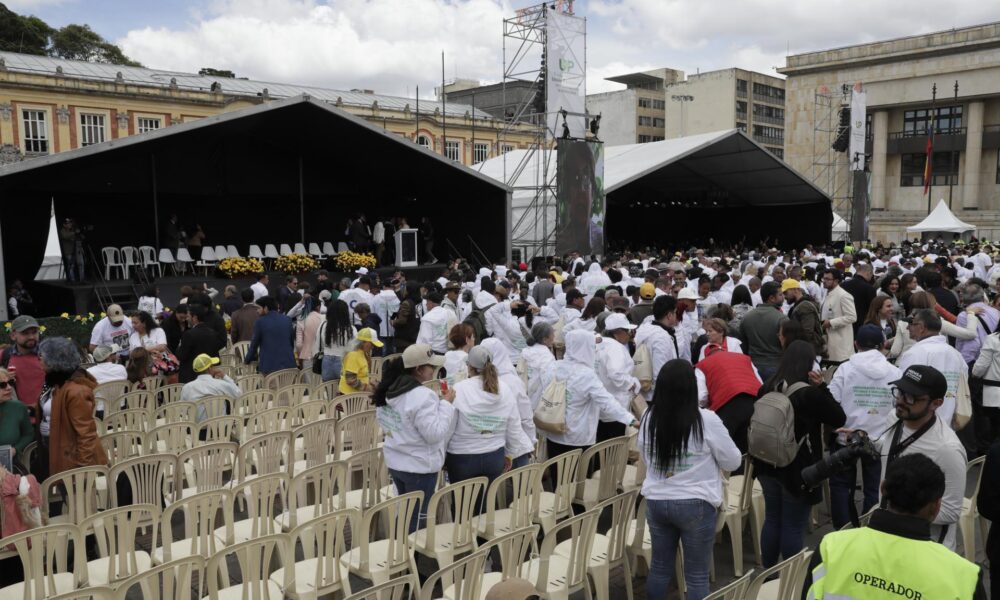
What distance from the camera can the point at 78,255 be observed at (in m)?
15.4

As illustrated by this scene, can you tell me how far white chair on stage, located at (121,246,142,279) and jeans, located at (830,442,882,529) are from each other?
635 inches

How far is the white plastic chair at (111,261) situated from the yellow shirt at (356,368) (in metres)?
12.5

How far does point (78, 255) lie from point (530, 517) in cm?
1444

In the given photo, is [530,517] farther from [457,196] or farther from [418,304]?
[457,196]

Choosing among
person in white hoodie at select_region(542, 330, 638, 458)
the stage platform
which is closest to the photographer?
person in white hoodie at select_region(542, 330, 638, 458)

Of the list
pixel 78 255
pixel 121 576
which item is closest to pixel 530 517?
pixel 121 576

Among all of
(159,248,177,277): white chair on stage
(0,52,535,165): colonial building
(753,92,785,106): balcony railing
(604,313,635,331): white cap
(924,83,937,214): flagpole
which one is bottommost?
(604,313,635,331): white cap

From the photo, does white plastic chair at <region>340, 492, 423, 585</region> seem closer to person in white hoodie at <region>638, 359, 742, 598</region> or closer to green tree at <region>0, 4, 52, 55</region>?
person in white hoodie at <region>638, 359, 742, 598</region>

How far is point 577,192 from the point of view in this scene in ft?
58.6

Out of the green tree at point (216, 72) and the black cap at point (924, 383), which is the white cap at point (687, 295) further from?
the green tree at point (216, 72)

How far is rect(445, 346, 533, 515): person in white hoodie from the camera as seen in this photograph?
13.8 ft

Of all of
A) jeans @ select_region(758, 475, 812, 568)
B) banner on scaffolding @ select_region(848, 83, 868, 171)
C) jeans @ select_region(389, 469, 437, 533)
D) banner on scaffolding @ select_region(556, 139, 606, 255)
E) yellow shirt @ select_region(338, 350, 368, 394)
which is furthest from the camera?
banner on scaffolding @ select_region(848, 83, 868, 171)

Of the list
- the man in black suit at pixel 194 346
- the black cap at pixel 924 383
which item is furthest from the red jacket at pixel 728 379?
the man in black suit at pixel 194 346

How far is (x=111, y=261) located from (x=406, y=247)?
6.81 metres
